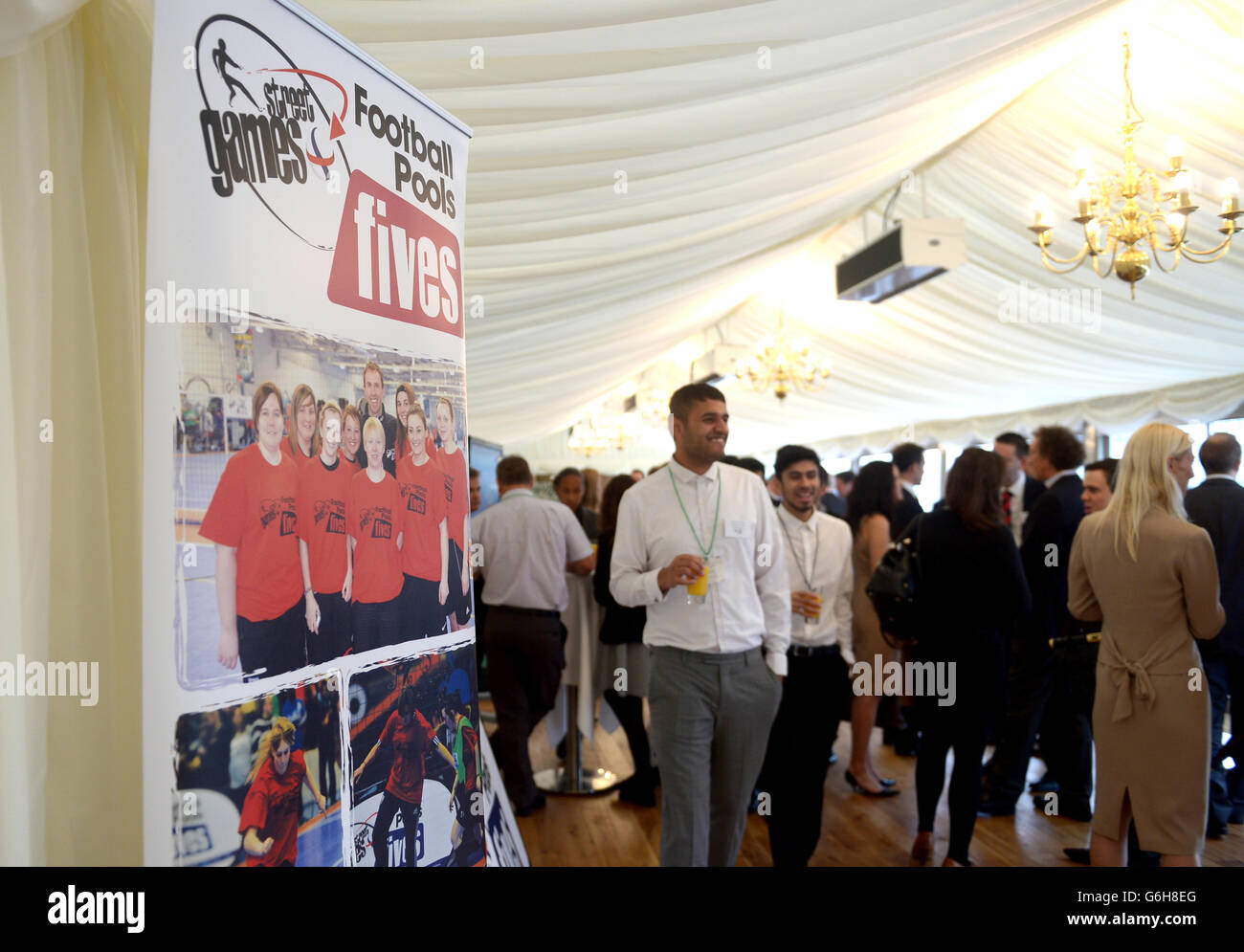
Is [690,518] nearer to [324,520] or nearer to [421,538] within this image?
[421,538]

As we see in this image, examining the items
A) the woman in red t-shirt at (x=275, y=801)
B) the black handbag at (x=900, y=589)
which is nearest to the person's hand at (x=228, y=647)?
the woman in red t-shirt at (x=275, y=801)

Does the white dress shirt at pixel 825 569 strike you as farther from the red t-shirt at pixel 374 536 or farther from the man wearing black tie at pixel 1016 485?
the red t-shirt at pixel 374 536

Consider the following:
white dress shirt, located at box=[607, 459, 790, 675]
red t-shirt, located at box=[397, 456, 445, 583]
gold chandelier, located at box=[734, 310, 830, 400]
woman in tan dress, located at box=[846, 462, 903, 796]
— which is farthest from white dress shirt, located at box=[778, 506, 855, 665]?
gold chandelier, located at box=[734, 310, 830, 400]

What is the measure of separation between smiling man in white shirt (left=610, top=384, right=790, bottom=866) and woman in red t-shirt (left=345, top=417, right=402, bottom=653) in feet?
3.53

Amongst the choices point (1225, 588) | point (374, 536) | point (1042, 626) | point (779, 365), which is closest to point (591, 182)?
point (374, 536)

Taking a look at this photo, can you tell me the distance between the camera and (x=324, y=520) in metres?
1.45

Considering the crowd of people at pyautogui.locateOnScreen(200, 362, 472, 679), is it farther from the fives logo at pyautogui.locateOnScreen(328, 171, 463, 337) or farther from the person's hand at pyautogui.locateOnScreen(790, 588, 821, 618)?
the person's hand at pyautogui.locateOnScreen(790, 588, 821, 618)

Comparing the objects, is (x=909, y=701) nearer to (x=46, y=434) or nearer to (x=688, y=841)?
(x=688, y=841)

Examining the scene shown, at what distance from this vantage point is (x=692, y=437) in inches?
108

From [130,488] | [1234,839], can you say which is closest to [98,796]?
[130,488]

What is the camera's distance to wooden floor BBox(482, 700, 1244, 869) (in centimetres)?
352

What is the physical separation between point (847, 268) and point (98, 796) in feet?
16.7

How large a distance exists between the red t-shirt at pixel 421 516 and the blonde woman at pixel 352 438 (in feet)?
0.37

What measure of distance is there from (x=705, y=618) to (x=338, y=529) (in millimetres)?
1396
